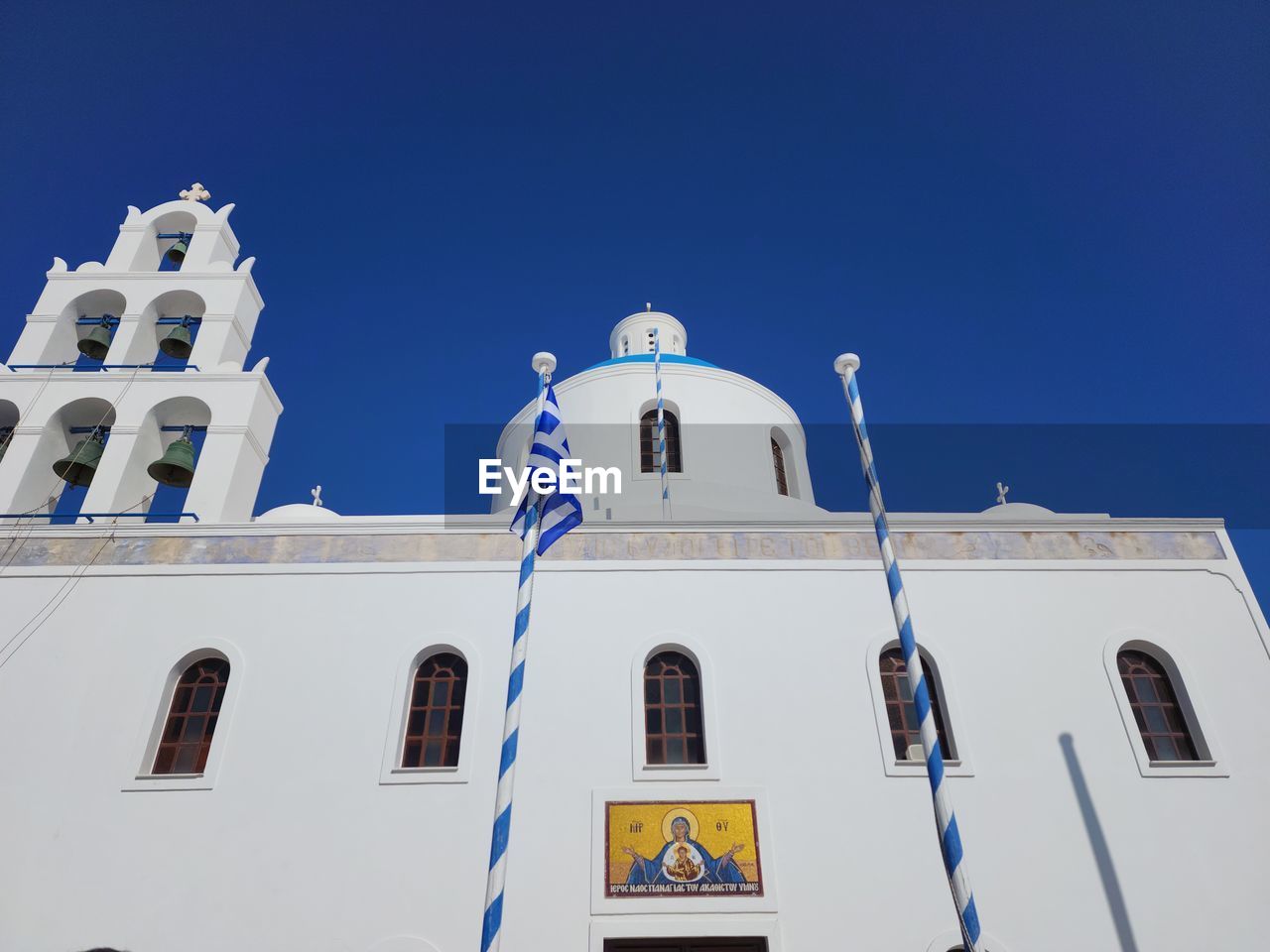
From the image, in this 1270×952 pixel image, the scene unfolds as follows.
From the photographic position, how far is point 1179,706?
9.00 meters

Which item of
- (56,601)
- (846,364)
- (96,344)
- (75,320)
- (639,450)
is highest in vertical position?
(75,320)

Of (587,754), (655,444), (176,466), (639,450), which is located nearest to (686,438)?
(655,444)

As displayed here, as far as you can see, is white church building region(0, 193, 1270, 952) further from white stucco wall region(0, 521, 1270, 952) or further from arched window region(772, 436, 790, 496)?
arched window region(772, 436, 790, 496)

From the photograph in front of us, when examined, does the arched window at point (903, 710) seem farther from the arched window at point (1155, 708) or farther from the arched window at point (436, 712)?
the arched window at point (436, 712)

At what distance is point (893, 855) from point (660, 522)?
13.7 feet

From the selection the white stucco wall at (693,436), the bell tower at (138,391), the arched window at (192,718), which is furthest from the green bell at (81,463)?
the white stucco wall at (693,436)

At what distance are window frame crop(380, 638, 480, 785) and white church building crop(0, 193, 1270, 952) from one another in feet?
0.12

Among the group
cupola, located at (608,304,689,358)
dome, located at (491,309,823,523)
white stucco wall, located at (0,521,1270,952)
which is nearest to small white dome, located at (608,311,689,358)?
cupola, located at (608,304,689,358)

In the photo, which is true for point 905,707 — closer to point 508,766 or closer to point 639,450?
point 508,766

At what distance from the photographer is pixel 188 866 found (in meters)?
7.82

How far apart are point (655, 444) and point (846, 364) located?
584cm

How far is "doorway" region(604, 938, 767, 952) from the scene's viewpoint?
7547 mm

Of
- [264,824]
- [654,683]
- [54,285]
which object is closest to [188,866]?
[264,824]

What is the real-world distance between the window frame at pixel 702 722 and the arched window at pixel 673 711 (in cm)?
8
